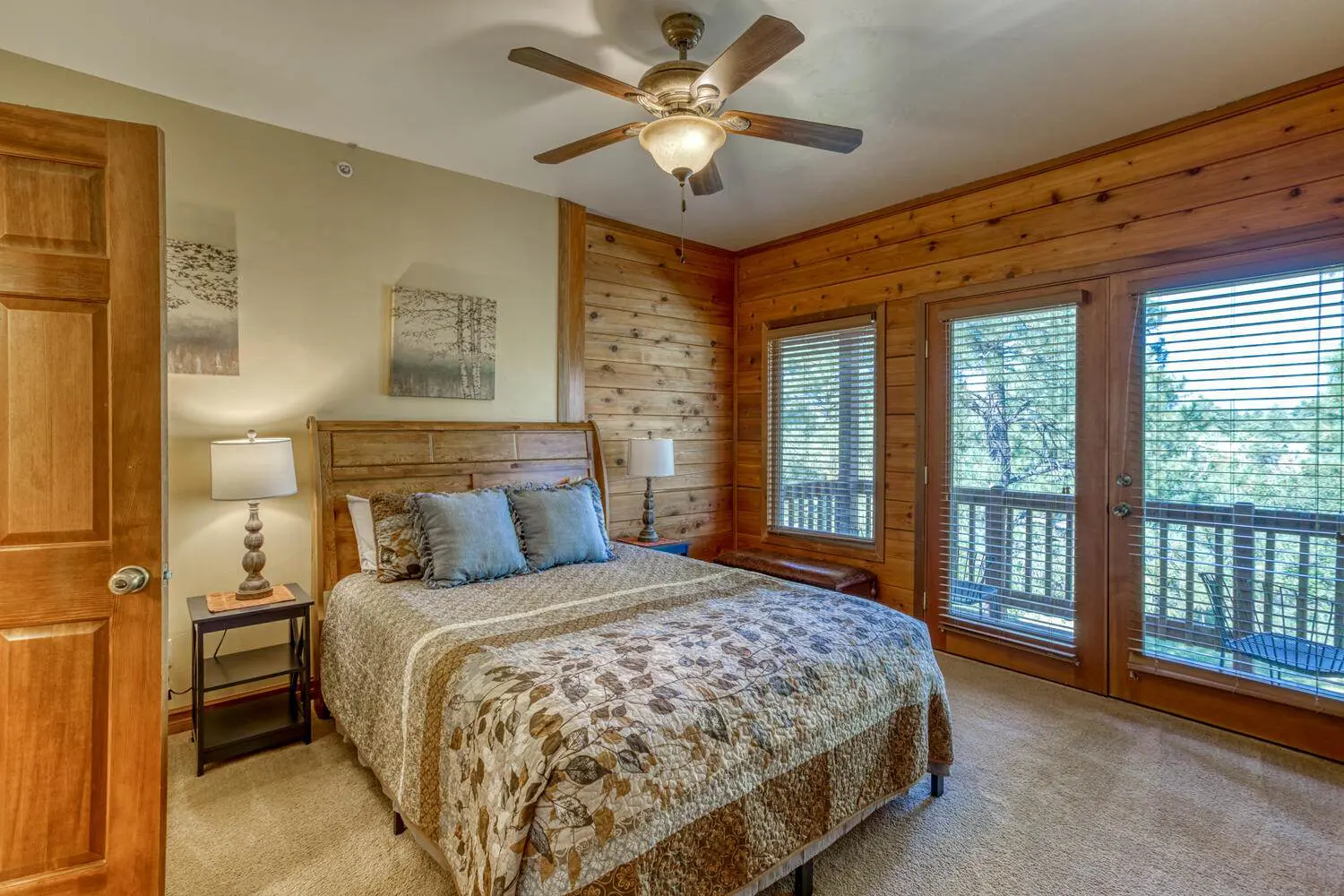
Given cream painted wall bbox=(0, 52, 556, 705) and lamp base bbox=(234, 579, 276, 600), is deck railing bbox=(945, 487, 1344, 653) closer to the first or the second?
cream painted wall bbox=(0, 52, 556, 705)

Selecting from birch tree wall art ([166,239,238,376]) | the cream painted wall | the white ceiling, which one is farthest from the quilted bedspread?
the white ceiling

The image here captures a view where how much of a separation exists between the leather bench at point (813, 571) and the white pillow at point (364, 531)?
6.52 feet

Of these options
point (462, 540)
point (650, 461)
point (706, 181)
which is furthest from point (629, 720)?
point (650, 461)

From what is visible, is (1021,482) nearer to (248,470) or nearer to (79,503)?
(248,470)

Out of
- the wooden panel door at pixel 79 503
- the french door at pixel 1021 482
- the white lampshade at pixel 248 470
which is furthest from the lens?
the french door at pixel 1021 482

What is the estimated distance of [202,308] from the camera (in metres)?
2.84

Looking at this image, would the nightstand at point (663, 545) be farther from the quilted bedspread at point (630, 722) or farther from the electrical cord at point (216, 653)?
the electrical cord at point (216, 653)

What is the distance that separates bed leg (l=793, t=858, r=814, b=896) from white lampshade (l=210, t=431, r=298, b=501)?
7.87 feet

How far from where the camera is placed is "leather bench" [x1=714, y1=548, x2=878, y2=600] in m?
3.97

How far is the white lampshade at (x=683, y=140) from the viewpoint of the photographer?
7.13 feet

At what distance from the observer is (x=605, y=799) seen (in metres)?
1.39

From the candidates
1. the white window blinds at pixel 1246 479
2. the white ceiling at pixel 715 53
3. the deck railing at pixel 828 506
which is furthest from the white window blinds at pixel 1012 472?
the white ceiling at pixel 715 53

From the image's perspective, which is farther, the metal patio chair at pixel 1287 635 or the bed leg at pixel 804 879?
the metal patio chair at pixel 1287 635

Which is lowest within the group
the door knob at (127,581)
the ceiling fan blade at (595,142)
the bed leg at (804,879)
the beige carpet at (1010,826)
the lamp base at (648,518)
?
the beige carpet at (1010,826)
